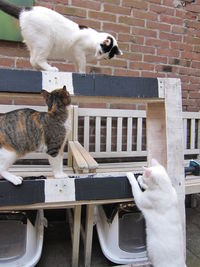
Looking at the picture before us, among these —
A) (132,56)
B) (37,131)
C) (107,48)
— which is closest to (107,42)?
(107,48)

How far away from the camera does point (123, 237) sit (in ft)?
3.51

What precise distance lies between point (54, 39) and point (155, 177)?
1.91 feet

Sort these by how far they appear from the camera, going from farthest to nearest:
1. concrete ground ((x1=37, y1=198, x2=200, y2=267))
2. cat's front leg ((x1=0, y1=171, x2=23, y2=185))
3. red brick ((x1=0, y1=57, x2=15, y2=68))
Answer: red brick ((x1=0, y1=57, x2=15, y2=68)) → concrete ground ((x1=37, y1=198, x2=200, y2=267)) → cat's front leg ((x1=0, y1=171, x2=23, y2=185))

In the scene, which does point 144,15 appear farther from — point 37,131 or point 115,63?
point 37,131

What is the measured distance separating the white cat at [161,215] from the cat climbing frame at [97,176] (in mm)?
34

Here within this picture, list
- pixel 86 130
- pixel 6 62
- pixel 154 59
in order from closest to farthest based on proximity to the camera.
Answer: pixel 6 62, pixel 86 130, pixel 154 59

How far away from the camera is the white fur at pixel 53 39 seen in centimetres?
80

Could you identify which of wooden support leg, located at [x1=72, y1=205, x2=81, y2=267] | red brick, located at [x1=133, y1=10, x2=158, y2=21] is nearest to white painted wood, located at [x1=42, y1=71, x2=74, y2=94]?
wooden support leg, located at [x1=72, y1=205, x2=81, y2=267]

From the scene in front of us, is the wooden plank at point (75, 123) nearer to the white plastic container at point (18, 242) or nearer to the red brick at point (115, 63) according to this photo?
the red brick at point (115, 63)

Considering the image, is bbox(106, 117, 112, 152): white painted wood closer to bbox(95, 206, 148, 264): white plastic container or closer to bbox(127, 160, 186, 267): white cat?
bbox(95, 206, 148, 264): white plastic container

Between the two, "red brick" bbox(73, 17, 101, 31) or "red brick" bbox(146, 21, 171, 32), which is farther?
"red brick" bbox(146, 21, 171, 32)

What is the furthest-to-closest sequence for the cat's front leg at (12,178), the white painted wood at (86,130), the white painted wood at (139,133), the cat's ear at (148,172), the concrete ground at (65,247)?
the white painted wood at (139,133), the white painted wood at (86,130), the concrete ground at (65,247), the cat's ear at (148,172), the cat's front leg at (12,178)

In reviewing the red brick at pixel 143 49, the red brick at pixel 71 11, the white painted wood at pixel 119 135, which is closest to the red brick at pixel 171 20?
the red brick at pixel 143 49

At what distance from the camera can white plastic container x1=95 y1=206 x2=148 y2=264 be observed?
1.00 meters
